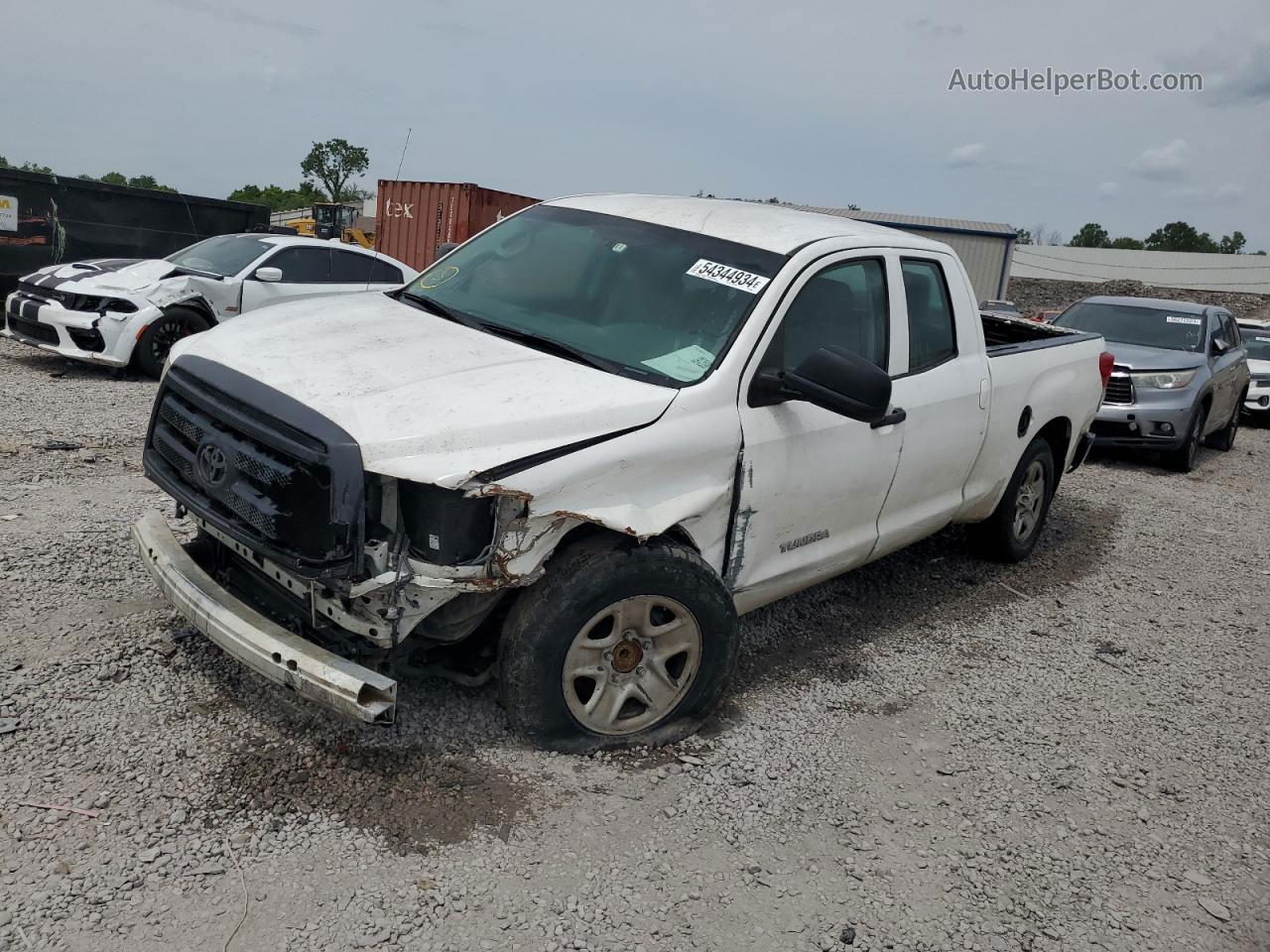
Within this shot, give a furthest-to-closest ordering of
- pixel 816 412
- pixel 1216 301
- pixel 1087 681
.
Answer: pixel 1216 301
pixel 1087 681
pixel 816 412

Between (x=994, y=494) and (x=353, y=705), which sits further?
(x=994, y=494)

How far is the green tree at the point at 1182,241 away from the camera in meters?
82.1

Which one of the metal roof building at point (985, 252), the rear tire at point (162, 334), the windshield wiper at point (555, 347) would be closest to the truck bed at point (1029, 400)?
the windshield wiper at point (555, 347)

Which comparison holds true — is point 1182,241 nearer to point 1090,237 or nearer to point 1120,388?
point 1090,237

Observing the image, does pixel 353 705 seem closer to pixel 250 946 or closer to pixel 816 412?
pixel 250 946

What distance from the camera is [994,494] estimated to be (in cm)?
556

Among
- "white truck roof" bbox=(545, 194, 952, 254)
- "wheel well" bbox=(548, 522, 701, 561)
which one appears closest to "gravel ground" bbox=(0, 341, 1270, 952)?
"wheel well" bbox=(548, 522, 701, 561)

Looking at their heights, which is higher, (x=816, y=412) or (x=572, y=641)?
(x=816, y=412)

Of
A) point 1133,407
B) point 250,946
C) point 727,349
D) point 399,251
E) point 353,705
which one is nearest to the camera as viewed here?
point 250,946

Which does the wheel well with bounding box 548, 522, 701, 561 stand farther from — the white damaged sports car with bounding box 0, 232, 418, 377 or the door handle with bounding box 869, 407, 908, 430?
the white damaged sports car with bounding box 0, 232, 418, 377

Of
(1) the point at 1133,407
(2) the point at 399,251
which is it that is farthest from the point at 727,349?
(2) the point at 399,251

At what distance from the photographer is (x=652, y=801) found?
3.34 metres

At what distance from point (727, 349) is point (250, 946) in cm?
234

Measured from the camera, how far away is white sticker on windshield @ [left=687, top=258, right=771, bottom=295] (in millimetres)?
3859
